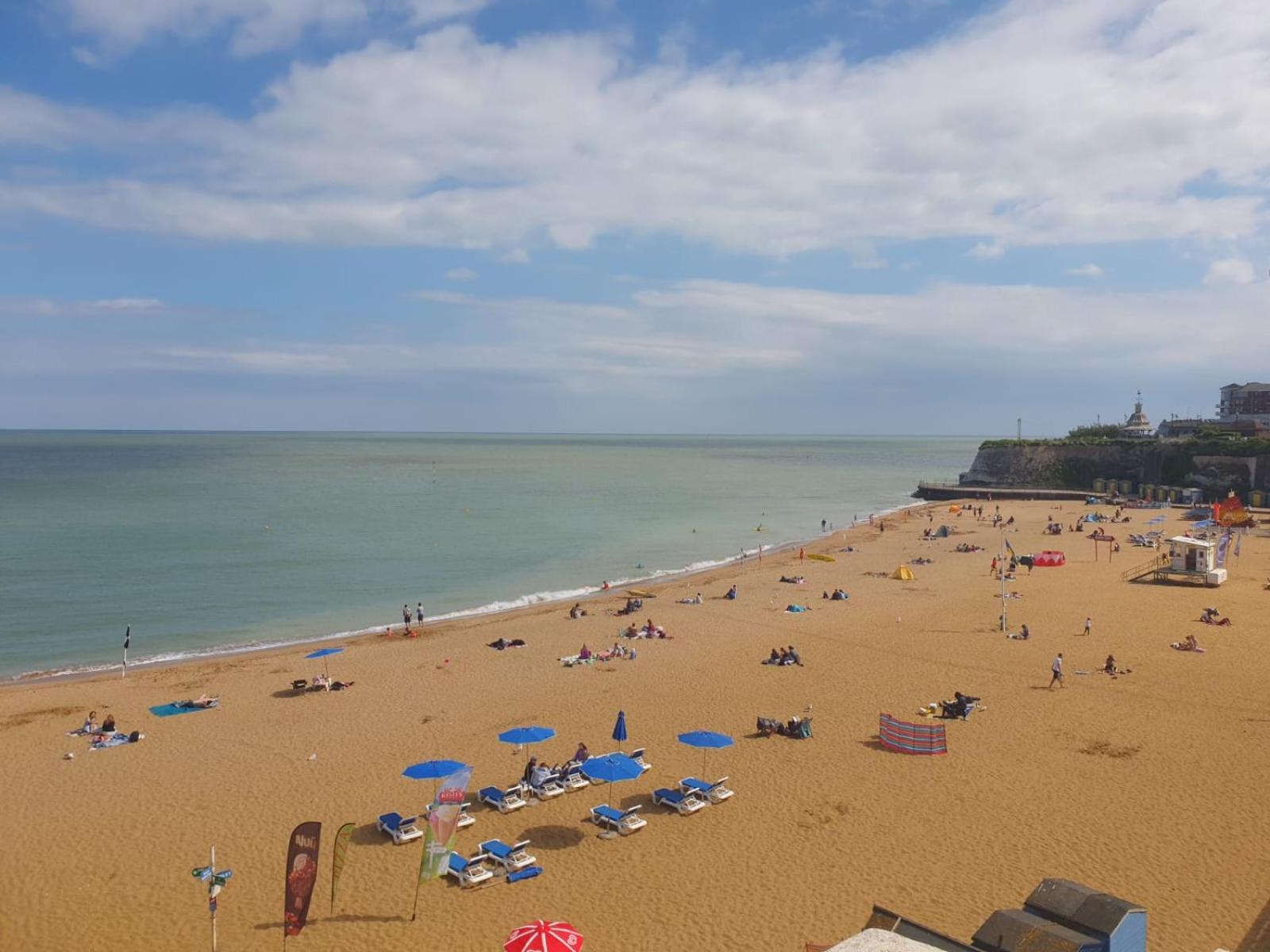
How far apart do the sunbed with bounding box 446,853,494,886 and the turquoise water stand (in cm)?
2016

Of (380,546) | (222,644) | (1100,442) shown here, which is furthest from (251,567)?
(1100,442)

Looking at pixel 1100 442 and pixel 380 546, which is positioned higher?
pixel 1100 442

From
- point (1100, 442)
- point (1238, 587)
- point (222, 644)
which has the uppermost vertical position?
point (1100, 442)

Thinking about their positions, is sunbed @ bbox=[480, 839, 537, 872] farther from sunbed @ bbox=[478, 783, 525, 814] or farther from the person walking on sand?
the person walking on sand

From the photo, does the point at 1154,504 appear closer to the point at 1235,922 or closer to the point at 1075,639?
the point at 1075,639

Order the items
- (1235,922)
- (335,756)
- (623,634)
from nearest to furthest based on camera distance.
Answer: (1235,922) < (335,756) < (623,634)

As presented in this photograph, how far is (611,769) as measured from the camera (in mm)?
14039

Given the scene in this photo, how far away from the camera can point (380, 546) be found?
171 feet

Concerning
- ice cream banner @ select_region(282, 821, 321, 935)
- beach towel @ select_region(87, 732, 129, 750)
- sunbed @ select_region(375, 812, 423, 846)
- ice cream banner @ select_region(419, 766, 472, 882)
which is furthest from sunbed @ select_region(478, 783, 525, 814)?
beach towel @ select_region(87, 732, 129, 750)

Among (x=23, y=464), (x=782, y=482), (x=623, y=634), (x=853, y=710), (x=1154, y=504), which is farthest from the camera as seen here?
(x=23, y=464)

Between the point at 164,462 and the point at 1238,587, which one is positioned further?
the point at 164,462

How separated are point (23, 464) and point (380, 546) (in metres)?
122

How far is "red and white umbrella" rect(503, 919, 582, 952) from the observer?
30.3 feet

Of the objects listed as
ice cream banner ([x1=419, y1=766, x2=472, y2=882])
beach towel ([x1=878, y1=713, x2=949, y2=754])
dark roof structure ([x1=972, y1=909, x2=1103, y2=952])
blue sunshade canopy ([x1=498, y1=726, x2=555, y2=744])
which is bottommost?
beach towel ([x1=878, y1=713, x2=949, y2=754])
